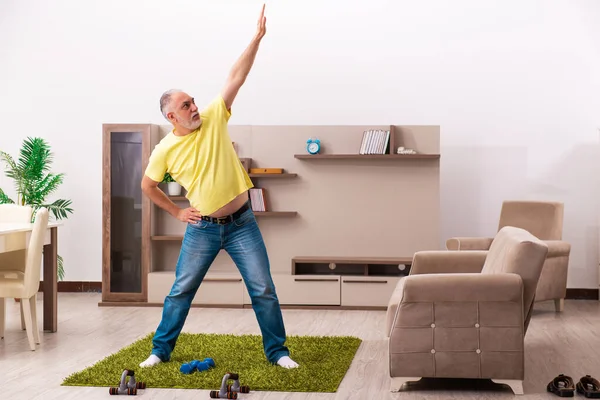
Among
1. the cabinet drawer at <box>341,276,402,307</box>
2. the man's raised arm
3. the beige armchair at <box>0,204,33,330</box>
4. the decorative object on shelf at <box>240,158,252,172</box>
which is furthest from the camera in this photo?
the decorative object on shelf at <box>240,158,252,172</box>

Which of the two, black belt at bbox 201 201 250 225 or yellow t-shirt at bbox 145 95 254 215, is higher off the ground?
yellow t-shirt at bbox 145 95 254 215

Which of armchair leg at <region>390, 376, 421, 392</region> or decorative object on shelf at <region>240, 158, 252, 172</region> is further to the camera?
decorative object on shelf at <region>240, 158, 252, 172</region>

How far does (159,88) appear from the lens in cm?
823

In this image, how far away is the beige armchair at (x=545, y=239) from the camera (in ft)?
22.6

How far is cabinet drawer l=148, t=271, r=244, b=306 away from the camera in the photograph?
7.34 metres

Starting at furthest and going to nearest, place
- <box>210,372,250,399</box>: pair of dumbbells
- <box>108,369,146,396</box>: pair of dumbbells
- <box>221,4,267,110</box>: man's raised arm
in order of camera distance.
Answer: <box>221,4,267,110</box>: man's raised arm, <box>108,369,146,396</box>: pair of dumbbells, <box>210,372,250,399</box>: pair of dumbbells

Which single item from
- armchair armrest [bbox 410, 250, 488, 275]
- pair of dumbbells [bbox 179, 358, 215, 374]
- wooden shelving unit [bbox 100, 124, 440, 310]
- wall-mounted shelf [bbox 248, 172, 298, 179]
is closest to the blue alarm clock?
wooden shelving unit [bbox 100, 124, 440, 310]

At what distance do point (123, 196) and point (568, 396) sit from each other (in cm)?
459

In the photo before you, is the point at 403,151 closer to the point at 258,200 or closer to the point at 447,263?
the point at 258,200

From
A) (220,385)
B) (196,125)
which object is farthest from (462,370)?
(196,125)

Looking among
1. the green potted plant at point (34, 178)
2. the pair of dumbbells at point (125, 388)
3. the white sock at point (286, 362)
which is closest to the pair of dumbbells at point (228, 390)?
the pair of dumbbells at point (125, 388)

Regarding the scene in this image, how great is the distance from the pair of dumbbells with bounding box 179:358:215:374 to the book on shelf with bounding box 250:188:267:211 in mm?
2949

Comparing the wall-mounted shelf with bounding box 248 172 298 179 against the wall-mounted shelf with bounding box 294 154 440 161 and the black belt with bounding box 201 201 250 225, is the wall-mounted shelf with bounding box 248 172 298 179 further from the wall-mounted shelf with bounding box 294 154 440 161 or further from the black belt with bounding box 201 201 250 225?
the black belt with bounding box 201 201 250 225

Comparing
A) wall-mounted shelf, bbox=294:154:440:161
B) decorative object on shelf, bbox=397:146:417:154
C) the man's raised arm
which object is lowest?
wall-mounted shelf, bbox=294:154:440:161
